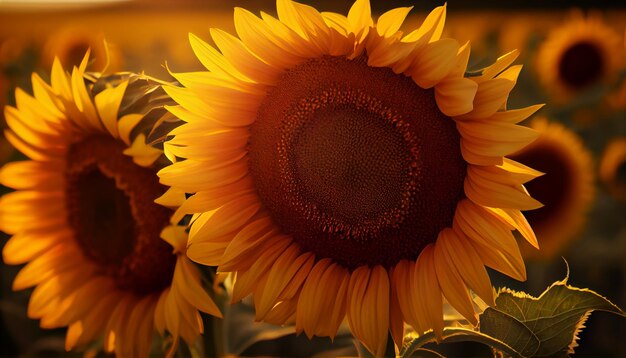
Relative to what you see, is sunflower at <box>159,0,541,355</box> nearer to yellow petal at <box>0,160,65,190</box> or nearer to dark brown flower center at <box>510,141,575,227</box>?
yellow petal at <box>0,160,65,190</box>

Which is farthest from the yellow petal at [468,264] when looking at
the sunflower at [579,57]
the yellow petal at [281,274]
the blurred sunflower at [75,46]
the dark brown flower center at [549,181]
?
the blurred sunflower at [75,46]

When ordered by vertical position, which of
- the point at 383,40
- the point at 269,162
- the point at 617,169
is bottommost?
the point at 617,169

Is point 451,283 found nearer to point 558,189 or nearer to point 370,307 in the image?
point 370,307

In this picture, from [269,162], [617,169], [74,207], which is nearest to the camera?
[269,162]

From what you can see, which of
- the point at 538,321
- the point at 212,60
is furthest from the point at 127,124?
the point at 538,321

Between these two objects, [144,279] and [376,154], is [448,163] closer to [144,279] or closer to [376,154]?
[376,154]

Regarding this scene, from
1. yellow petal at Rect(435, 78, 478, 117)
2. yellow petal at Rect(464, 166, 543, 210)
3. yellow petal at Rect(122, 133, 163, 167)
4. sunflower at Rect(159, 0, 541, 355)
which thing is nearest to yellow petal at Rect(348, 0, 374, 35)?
sunflower at Rect(159, 0, 541, 355)

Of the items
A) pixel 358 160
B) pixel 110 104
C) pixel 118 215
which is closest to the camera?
pixel 358 160

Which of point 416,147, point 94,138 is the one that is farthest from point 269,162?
point 94,138
